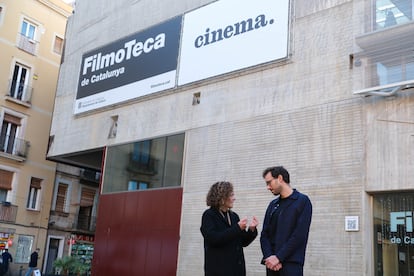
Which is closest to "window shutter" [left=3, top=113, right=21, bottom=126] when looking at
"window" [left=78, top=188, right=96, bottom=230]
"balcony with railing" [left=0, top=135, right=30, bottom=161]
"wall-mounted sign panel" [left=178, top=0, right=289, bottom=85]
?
"balcony with railing" [left=0, top=135, right=30, bottom=161]

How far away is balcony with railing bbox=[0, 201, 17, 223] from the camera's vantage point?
2256cm

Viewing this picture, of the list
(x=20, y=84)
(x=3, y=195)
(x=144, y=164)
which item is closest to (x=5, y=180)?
(x=3, y=195)

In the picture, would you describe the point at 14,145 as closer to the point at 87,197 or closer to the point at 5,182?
the point at 5,182

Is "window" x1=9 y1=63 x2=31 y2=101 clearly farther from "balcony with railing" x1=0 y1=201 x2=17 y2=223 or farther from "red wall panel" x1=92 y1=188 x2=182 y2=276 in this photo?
"red wall panel" x1=92 y1=188 x2=182 y2=276

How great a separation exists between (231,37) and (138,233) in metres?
5.66

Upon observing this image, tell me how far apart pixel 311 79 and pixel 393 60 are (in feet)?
A: 5.92

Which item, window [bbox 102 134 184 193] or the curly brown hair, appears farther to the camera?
window [bbox 102 134 184 193]

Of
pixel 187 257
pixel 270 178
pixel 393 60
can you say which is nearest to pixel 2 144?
pixel 187 257

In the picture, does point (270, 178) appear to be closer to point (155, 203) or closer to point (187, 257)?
point (187, 257)

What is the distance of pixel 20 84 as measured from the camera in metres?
24.5

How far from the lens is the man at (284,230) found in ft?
14.5

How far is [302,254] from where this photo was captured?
4496 millimetres

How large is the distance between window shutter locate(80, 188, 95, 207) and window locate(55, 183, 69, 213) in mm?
1111

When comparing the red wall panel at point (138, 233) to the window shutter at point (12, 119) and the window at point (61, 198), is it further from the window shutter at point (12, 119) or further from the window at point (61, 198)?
the window at point (61, 198)
